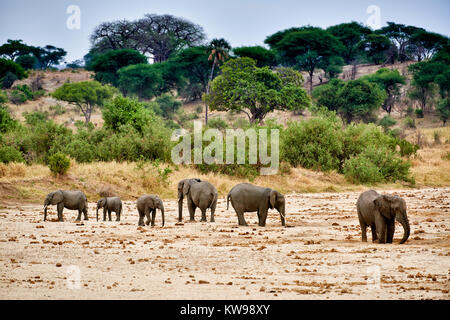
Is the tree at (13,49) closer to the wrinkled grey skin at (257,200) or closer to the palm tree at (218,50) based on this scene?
the palm tree at (218,50)

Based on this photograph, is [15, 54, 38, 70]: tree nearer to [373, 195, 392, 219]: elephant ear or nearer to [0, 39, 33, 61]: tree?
A: [0, 39, 33, 61]: tree

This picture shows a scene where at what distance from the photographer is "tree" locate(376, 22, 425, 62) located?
277 feet

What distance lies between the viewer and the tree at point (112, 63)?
252 feet

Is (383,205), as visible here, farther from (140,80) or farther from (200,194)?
(140,80)

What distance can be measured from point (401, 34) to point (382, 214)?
7824 centimetres

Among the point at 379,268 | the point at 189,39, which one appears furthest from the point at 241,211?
the point at 189,39

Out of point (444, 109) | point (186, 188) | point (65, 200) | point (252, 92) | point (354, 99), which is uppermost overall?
point (354, 99)

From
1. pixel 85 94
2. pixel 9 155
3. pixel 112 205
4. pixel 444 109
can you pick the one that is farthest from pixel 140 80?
pixel 112 205

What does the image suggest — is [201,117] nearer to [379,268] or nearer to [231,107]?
[231,107]

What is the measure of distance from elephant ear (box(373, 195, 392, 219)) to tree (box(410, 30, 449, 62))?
239 ft

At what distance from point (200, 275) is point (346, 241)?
15.8ft

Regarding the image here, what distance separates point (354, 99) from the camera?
62469mm

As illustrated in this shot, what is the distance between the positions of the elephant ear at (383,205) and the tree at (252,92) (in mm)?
44401

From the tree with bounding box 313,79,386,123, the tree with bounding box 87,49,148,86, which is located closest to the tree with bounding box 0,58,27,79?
the tree with bounding box 87,49,148,86
